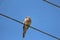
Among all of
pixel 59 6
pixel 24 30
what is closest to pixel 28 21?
pixel 24 30

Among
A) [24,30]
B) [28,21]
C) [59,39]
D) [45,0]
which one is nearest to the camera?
[59,39]

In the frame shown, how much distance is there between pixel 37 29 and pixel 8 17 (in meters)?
0.72

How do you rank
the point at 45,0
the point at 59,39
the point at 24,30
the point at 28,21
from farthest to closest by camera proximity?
the point at 24,30 → the point at 28,21 → the point at 45,0 → the point at 59,39

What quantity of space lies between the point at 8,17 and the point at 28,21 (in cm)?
433

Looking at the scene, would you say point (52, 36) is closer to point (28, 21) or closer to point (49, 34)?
point (49, 34)

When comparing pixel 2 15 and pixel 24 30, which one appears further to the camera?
pixel 24 30

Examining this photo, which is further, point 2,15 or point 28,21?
point 28,21

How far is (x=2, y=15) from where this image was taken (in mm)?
5355

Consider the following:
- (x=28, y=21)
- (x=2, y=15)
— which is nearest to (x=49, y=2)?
(x=2, y=15)

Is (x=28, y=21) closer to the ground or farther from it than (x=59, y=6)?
closer to the ground

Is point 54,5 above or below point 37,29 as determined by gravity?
above

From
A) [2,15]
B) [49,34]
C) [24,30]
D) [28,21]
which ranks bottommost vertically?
[24,30]

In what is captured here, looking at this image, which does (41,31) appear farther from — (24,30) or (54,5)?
(24,30)

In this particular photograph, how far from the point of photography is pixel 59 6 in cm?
573
